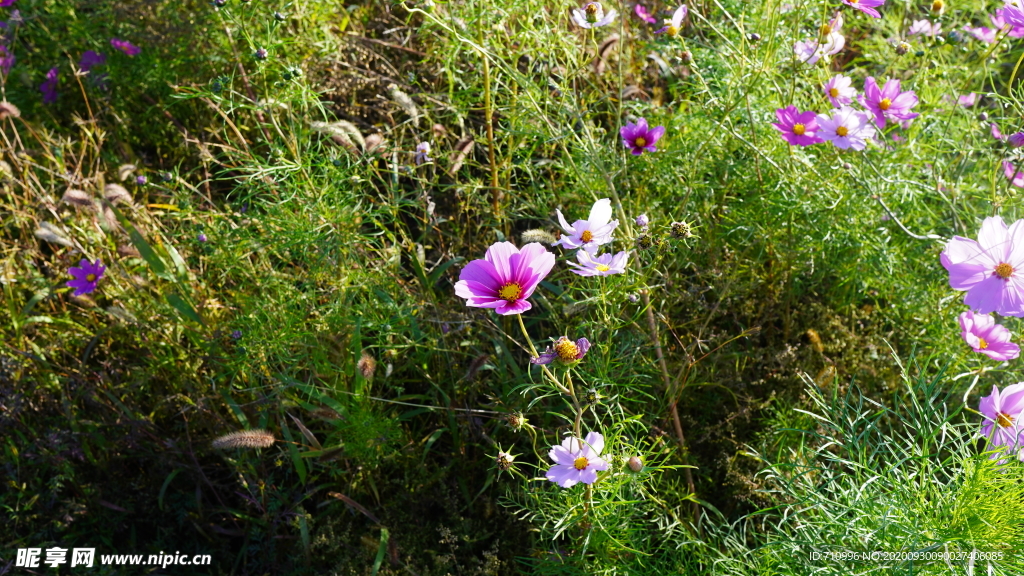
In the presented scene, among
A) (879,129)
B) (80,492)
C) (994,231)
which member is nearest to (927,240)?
(879,129)

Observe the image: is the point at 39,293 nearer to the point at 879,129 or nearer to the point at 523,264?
the point at 523,264

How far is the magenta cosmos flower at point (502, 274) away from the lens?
123cm

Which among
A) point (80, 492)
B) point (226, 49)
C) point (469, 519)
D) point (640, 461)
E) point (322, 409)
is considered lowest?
point (80, 492)

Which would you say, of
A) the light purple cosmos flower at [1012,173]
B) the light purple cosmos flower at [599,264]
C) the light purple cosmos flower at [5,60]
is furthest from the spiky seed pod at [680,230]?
the light purple cosmos flower at [5,60]

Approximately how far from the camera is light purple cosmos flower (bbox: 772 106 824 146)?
1.71m

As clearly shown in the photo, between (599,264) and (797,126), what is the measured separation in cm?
70

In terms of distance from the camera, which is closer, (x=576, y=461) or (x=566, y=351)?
(x=566, y=351)

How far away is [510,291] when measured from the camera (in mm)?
1268

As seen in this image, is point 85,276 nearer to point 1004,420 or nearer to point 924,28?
point 1004,420

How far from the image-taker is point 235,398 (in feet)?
6.51

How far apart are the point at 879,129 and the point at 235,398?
167 centimetres

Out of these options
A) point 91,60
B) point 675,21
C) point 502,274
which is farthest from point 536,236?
point 91,60

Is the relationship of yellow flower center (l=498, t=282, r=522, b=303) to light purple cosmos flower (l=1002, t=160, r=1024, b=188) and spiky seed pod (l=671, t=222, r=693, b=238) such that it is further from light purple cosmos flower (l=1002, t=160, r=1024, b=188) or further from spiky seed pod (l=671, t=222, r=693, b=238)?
light purple cosmos flower (l=1002, t=160, r=1024, b=188)

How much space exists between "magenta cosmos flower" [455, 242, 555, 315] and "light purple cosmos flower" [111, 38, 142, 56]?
183 cm
